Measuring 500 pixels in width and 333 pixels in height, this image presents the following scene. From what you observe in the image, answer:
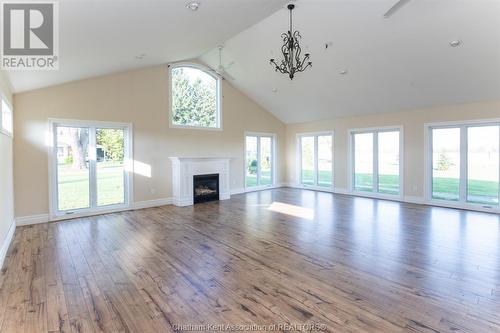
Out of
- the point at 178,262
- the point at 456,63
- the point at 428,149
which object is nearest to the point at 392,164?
the point at 428,149

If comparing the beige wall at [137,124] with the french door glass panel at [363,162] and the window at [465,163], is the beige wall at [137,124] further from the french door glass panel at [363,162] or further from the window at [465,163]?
the window at [465,163]

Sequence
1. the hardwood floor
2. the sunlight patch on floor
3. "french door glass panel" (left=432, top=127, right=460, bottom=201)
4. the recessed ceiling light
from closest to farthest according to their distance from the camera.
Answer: the hardwood floor, the recessed ceiling light, the sunlight patch on floor, "french door glass panel" (left=432, top=127, right=460, bottom=201)

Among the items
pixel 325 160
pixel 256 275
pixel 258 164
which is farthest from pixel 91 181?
pixel 325 160

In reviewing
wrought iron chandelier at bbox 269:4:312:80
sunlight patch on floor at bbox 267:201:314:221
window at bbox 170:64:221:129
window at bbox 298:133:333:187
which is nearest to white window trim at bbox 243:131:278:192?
window at bbox 298:133:333:187

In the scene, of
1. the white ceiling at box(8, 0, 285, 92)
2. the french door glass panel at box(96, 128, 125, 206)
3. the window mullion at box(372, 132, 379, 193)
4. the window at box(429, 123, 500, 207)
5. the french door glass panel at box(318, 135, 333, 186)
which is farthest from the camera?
the french door glass panel at box(318, 135, 333, 186)

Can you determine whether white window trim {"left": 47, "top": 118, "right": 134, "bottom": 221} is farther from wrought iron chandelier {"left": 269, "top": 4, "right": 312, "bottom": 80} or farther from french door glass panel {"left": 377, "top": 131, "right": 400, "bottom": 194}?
french door glass panel {"left": 377, "top": 131, "right": 400, "bottom": 194}

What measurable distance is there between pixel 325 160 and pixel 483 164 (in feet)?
13.8

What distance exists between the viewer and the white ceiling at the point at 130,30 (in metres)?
2.94

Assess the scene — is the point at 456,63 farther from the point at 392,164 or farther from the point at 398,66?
the point at 392,164

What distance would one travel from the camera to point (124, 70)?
246 inches

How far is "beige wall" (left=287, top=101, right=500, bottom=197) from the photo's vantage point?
Result: 6179mm

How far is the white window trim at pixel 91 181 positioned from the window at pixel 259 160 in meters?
3.93

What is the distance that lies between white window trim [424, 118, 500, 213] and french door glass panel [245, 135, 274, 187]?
4953 millimetres

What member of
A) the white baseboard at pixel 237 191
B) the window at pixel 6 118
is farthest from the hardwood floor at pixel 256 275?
the white baseboard at pixel 237 191
